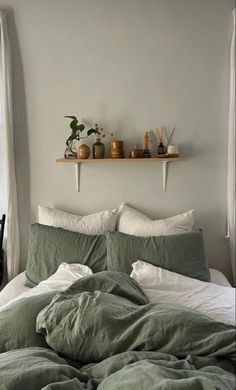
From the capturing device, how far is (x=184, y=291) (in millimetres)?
1752

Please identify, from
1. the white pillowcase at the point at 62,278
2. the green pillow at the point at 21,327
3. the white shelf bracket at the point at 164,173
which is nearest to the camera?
the green pillow at the point at 21,327

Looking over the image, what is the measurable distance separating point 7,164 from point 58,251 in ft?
2.12

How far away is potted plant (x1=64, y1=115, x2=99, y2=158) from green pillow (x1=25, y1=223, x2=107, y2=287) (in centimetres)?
47

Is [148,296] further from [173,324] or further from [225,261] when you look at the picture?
[225,261]

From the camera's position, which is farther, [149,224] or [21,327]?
[149,224]

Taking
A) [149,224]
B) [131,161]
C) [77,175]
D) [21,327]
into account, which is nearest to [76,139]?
[77,175]

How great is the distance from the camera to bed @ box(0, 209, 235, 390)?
2.93ft

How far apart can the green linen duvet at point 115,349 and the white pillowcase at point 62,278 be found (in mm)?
470

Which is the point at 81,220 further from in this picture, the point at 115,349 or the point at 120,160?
the point at 115,349

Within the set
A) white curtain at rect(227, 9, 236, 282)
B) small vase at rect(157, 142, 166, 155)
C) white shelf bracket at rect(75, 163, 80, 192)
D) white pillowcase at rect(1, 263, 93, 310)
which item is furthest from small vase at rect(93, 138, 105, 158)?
white curtain at rect(227, 9, 236, 282)

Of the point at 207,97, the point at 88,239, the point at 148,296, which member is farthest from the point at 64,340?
the point at 207,97

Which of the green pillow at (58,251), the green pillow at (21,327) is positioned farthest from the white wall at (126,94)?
the green pillow at (21,327)

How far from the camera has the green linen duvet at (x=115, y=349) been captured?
879mm

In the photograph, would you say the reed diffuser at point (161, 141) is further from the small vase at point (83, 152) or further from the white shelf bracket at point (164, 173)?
the small vase at point (83, 152)
